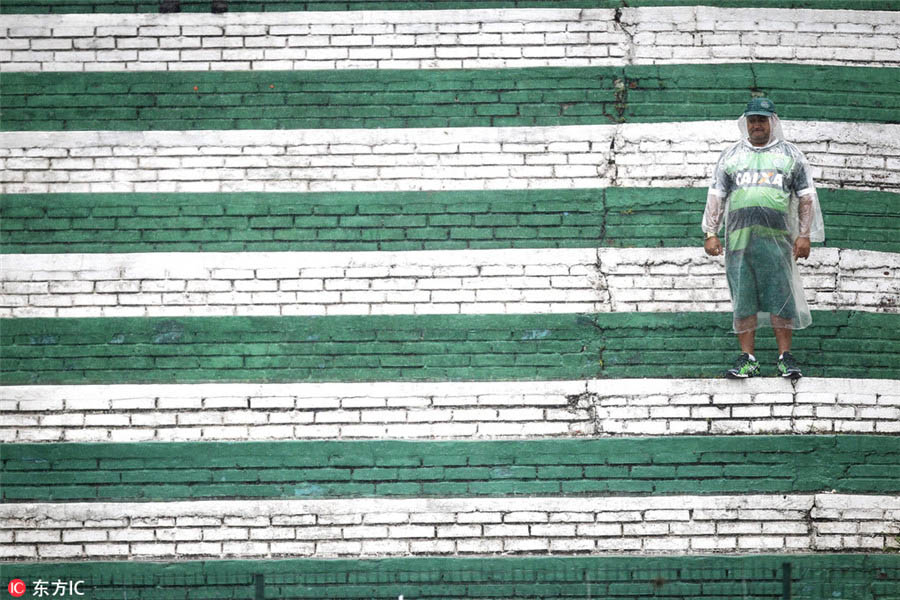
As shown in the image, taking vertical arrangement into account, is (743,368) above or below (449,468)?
above

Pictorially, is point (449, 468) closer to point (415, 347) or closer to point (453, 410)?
point (453, 410)

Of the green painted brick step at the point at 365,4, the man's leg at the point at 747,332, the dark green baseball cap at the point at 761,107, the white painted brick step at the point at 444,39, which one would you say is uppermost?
the green painted brick step at the point at 365,4

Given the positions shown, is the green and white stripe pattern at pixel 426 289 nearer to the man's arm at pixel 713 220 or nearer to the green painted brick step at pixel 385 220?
the green painted brick step at pixel 385 220

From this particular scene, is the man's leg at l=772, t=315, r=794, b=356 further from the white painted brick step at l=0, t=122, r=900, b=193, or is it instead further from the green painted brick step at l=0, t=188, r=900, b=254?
the white painted brick step at l=0, t=122, r=900, b=193

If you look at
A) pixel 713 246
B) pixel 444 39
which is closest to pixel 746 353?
pixel 713 246

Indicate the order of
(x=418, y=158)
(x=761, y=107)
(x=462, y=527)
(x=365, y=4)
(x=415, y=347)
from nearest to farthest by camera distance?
(x=761, y=107)
(x=462, y=527)
(x=415, y=347)
(x=418, y=158)
(x=365, y=4)

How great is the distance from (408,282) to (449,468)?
4.87 feet

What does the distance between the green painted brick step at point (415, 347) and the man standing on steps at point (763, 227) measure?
16cm

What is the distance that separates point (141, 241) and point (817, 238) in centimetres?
527

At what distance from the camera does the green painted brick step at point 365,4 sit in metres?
7.89

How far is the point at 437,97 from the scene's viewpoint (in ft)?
25.7

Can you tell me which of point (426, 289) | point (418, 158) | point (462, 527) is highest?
point (418, 158)

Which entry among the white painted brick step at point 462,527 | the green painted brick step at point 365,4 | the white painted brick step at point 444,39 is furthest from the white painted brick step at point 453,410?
the green painted brick step at point 365,4

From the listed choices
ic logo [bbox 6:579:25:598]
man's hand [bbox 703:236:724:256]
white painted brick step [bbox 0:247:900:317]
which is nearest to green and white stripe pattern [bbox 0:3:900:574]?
white painted brick step [bbox 0:247:900:317]
